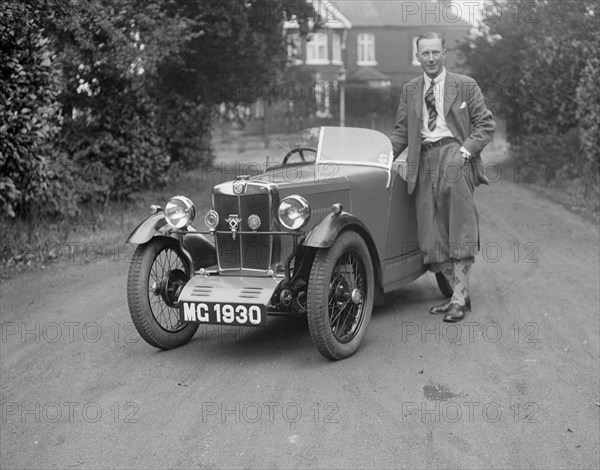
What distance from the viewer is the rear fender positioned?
5961 mm

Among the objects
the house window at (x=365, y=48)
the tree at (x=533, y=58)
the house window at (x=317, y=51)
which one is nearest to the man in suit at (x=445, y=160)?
the tree at (x=533, y=58)

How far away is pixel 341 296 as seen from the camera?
20.6ft

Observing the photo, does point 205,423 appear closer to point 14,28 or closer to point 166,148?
point 14,28

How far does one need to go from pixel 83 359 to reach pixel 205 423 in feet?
5.59

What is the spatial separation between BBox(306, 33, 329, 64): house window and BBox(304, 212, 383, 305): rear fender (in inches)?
2031

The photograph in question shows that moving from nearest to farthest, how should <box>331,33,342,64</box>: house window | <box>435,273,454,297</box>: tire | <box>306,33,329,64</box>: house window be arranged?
<box>435,273,454,297</box>: tire < <box>306,33,329,64</box>: house window < <box>331,33,342,64</box>: house window

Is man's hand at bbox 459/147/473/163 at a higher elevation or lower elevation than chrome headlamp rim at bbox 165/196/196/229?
higher

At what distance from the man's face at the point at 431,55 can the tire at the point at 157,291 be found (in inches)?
99.9

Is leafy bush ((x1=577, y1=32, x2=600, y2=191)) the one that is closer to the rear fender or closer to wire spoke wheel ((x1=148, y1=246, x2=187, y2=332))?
the rear fender

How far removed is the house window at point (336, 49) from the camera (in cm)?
5791

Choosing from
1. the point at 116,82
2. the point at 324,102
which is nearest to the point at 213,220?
the point at 116,82

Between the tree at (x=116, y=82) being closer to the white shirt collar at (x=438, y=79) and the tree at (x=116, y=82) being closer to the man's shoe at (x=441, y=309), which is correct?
the white shirt collar at (x=438, y=79)

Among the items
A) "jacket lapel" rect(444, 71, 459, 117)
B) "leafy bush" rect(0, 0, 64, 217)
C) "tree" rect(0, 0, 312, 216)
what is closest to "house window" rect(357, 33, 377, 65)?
"tree" rect(0, 0, 312, 216)

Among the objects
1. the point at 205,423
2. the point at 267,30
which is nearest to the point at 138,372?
the point at 205,423
